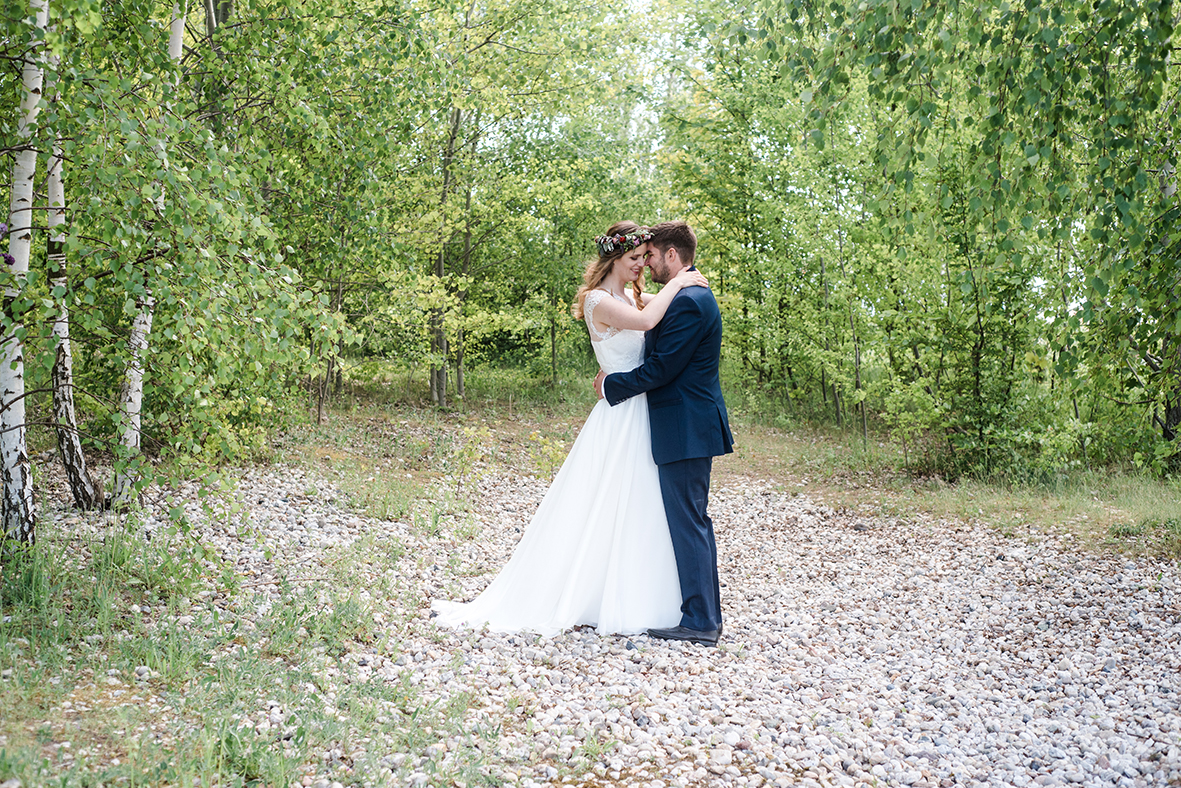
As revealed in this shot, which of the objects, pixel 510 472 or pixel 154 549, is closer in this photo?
pixel 154 549

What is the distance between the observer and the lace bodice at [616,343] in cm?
530

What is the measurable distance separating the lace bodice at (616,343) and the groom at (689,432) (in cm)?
15

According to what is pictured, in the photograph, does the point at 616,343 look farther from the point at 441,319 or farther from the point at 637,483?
the point at 441,319

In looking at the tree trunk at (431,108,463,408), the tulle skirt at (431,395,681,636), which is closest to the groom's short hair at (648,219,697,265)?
the tulle skirt at (431,395,681,636)

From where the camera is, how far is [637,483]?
5199mm

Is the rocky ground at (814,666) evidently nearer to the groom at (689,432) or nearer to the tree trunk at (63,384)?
the groom at (689,432)

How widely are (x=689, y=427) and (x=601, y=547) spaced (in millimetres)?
942

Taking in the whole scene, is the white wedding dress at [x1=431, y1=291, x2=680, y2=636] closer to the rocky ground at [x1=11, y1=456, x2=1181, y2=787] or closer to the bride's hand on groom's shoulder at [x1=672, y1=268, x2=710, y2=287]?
the rocky ground at [x1=11, y1=456, x2=1181, y2=787]

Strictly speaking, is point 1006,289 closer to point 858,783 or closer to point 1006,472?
point 1006,472

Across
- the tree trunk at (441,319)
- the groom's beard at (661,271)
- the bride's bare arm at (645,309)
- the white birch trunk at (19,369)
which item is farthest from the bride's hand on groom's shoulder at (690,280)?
the tree trunk at (441,319)

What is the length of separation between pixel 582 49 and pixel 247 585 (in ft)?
34.0

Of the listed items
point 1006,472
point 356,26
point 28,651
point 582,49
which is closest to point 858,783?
point 28,651

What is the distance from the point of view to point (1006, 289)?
9445 mm

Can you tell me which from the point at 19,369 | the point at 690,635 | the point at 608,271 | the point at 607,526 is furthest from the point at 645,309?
the point at 19,369
